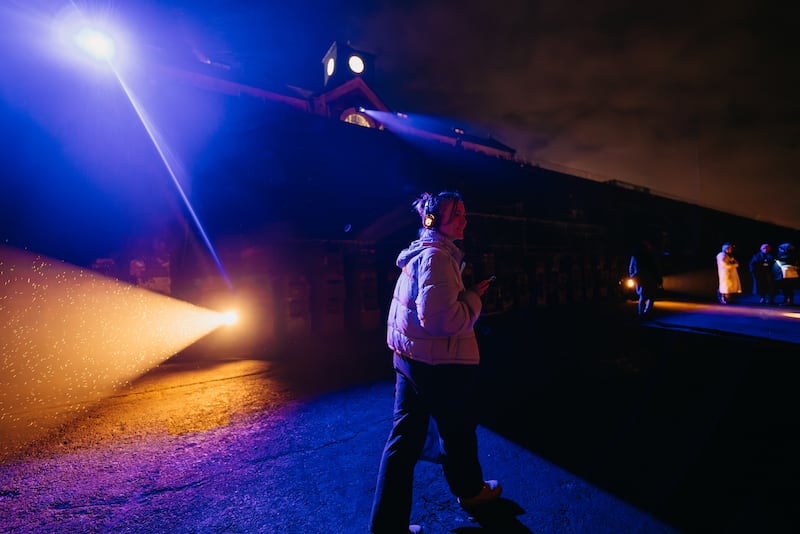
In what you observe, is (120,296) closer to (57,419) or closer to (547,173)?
(57,419)

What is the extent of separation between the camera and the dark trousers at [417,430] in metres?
1.78

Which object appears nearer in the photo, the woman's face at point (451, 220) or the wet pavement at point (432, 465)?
the woman's face at point (451, 220)

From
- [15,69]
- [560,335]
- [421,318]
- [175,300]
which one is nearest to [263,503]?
[421,318]

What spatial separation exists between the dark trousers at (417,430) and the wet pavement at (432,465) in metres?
Answer: 0.36

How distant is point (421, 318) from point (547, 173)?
12.9m

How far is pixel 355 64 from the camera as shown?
2186 centimetres

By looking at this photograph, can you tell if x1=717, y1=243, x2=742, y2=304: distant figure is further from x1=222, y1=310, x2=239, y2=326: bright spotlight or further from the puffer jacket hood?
x1=222, y1=310, x2=239, y2=326: bright spotlight

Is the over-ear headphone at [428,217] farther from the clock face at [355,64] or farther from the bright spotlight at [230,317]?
the clock face at [355,64]

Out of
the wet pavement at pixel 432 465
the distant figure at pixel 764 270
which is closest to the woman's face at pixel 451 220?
the wet pavement at pixel 432 465

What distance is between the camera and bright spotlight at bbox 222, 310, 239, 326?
6848mm

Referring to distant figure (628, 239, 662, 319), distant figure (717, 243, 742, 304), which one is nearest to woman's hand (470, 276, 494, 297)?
distant figure (628, 239, 662, 319)

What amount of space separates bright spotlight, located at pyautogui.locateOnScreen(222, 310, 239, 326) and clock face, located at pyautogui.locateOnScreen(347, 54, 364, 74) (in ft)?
65.6

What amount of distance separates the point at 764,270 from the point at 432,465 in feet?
53.4

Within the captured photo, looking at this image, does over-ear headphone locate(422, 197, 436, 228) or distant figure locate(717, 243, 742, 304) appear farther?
distant figure locate(717, 243, 742, 304)
